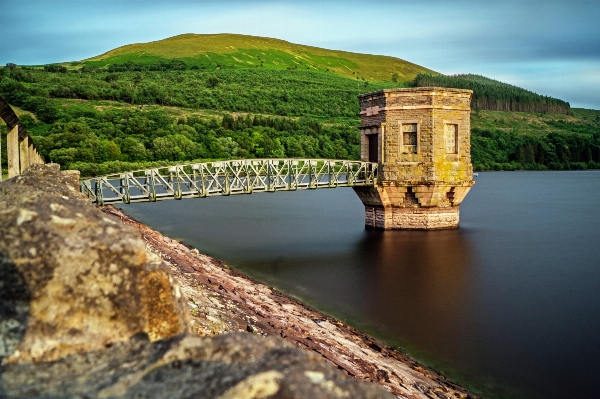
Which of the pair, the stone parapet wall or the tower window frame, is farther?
the stone parapet wall

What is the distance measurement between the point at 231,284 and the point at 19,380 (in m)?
12.6

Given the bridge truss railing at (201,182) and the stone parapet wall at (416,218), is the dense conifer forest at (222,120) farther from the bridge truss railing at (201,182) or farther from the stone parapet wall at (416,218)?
the stone parapet wall at (416,218)

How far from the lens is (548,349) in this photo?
41.1ft

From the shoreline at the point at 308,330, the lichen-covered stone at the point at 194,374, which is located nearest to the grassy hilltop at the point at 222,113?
the shoreline at the point at 308,330

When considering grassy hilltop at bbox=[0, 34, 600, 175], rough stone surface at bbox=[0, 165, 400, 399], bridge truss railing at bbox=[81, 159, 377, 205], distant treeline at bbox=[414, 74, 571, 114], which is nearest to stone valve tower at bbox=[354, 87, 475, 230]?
bridge truss railing at bbox=[81, 159, 377, 205]

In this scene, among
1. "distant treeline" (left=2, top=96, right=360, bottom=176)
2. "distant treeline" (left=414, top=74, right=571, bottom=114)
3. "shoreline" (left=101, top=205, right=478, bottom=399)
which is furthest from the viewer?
"distant treeline" (left=414, top=74, right=571, bottom=114)

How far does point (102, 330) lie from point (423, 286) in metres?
15.9

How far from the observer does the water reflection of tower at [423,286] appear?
44.2ft

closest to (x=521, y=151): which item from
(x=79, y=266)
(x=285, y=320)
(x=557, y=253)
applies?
(x=557, y=253)

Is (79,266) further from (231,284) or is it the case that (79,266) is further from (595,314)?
(595,314)

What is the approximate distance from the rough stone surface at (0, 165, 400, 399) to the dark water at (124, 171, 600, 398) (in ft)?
28.1

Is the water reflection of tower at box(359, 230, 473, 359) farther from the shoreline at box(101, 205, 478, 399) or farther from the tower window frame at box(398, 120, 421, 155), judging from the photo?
the tower window frame at box(398, 120, 421, 155)

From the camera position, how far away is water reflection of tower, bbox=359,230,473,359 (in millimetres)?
13477

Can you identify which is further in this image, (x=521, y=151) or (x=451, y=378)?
(x=521, y=151)
